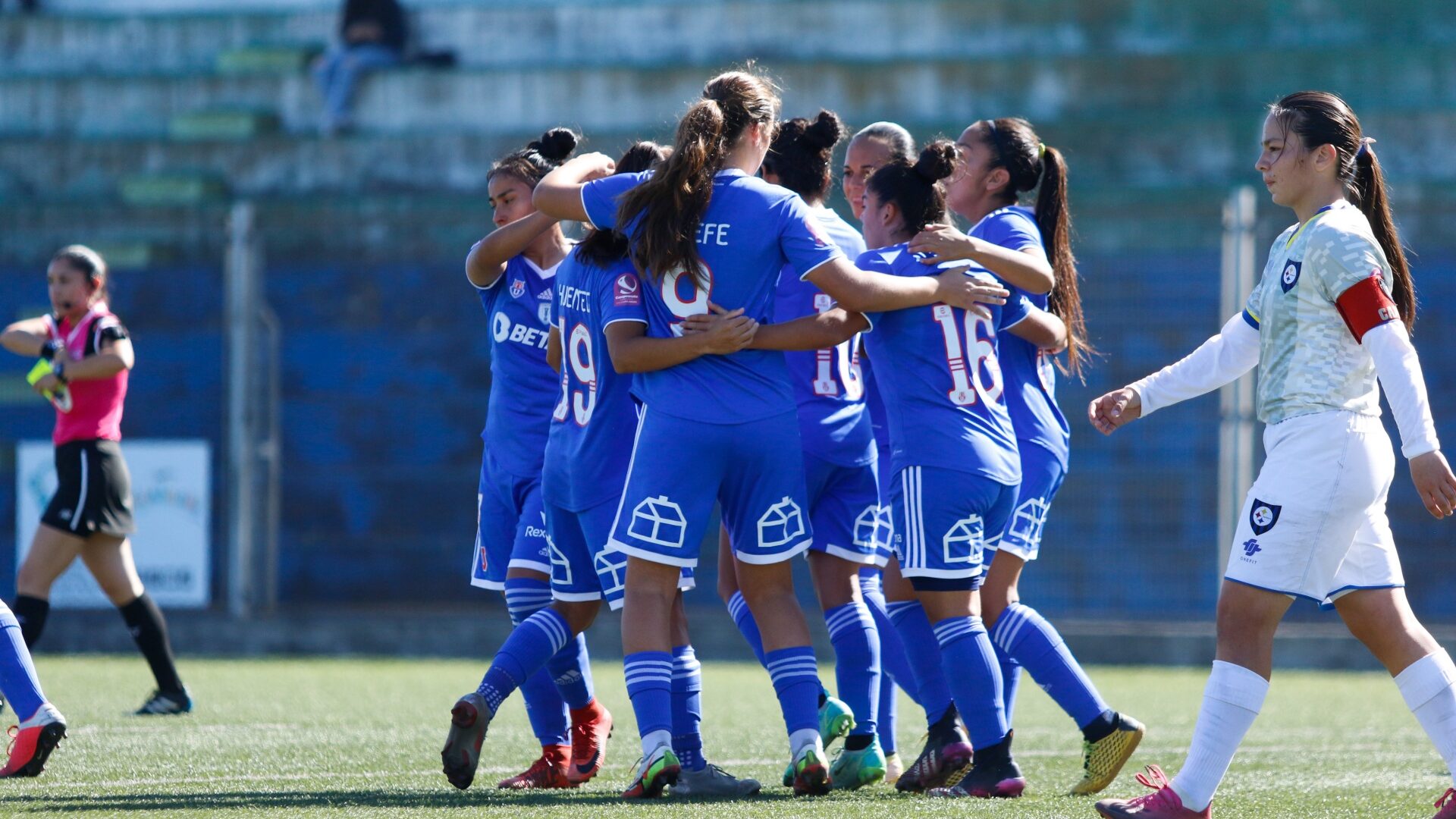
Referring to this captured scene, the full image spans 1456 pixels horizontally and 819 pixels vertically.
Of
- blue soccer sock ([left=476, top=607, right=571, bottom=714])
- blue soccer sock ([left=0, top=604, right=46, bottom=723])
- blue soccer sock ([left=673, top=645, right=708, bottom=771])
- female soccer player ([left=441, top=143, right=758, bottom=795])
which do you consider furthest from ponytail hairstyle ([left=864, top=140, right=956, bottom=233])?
blue soccer sock ([left=0, top=604, right=46, bottom=723])

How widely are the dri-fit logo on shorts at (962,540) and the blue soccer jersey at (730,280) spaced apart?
22.2 inches

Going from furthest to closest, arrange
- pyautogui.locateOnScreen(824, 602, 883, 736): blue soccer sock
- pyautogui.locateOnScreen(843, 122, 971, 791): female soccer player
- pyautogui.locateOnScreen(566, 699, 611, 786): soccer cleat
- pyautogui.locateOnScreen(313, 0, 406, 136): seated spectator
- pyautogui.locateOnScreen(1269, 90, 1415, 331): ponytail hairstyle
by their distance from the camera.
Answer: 1. pyautogui.locateOnScreen(313, 0, 406, 136): seated spectator
2. pyautogui.locateOnScreen(566, 699, 611, 786): soccer cleat
3. pyautogui.locateOnScreen(824, 602, 883, 736): blue soccer sock
4. pyautogui.locateOnScreen(843, 122, 971, 791): female soccer player
5. pyautogui.locateOnScreen(1269, 90, 1415, 331): ponytail hairstyle

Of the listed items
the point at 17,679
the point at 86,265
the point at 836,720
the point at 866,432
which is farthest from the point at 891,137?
the point at 86,265

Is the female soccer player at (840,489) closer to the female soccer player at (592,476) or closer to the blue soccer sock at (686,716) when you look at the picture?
the blue soccer sock at (686,716)

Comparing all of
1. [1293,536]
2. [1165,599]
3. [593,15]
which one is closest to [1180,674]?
[1165,599]

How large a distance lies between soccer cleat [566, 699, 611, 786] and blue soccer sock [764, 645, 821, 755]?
34.6 inches

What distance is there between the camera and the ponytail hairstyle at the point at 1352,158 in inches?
169

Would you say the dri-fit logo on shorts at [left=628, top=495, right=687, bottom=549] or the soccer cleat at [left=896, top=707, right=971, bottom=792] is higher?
the dri-fit logo on shorts at [left=628, top=495, right=687, bottom=549]

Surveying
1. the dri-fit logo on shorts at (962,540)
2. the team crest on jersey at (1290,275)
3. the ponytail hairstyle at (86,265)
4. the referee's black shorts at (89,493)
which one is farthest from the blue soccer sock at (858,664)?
the ponytail hairstyle at (86,265)

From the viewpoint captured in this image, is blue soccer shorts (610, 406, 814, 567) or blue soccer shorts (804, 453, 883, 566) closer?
blue soccer shorts (610, 406, 814, 567)

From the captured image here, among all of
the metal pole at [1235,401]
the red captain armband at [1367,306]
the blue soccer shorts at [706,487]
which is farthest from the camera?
the metal pole at [1235,401]

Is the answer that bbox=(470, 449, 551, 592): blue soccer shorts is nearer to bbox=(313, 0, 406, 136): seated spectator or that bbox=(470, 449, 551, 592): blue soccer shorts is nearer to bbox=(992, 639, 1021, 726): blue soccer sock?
bbox=(992, 639, 1021, 726): blue soccer sock

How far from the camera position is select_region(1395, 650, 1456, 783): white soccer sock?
13.6ft

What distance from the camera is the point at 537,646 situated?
5113 mm
